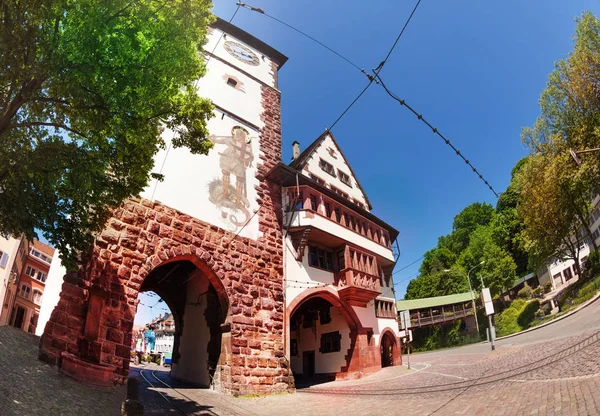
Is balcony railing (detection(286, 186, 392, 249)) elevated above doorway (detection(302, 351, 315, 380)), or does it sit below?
above

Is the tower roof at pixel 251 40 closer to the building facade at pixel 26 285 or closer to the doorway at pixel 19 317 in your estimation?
the building facade at pixel 26 285

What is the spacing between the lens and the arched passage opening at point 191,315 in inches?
620

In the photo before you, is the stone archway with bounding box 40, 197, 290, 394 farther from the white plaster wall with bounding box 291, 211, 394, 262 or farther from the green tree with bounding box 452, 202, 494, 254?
the green tree with bounding box 452, 202, 494, 254

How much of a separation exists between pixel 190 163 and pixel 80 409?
9.48 m

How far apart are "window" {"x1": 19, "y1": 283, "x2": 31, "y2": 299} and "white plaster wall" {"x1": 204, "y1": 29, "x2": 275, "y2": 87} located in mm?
32873

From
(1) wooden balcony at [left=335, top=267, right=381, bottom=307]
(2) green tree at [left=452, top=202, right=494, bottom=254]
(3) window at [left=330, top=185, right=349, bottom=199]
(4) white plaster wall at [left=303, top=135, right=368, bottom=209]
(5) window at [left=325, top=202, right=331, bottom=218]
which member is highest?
(2) green tree at [left=452, top=202, right=494, bottom=254]

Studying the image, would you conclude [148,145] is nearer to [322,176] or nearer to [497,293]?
[322,176]

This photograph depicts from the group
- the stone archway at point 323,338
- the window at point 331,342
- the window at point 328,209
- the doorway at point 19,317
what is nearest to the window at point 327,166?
the window at point 328,209

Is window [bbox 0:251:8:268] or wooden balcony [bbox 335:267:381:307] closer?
wooden balcony [bbox 335:267:381:307]

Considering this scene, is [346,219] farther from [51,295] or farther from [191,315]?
→ [51,295]

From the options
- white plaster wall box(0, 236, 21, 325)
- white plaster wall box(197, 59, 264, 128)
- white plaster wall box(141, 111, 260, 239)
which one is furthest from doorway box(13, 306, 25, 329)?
white plaster wall box(197, 59, 264, 128)

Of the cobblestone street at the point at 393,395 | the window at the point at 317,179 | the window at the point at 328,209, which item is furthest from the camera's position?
the window at the point at 317,179

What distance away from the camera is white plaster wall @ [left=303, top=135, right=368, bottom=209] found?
21781mm

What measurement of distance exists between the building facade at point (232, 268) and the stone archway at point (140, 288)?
0.12 feet
